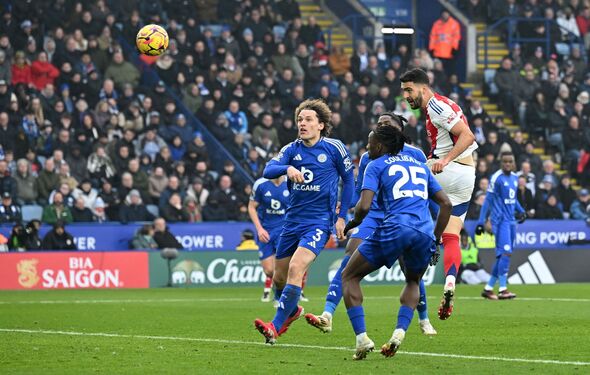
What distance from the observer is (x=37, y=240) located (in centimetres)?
2595

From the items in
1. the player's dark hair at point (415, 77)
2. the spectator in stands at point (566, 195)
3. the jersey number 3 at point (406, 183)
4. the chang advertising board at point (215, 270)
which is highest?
the player's dark hair at point (415, 77)

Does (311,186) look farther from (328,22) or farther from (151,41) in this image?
(328,22)

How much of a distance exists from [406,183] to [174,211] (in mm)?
17476

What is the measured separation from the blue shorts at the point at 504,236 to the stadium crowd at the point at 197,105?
7.04 m

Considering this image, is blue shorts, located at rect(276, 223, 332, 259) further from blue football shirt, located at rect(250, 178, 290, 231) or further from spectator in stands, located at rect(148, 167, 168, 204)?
spectator in stands, located at rect(148, 167, 168, 204)

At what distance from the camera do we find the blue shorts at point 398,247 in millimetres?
10867

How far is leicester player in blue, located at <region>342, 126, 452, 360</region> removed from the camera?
10898 mm

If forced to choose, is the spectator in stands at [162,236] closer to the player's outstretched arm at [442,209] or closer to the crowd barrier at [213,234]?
the crowd barrier at [213,234]

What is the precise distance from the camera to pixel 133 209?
27531 millimetres

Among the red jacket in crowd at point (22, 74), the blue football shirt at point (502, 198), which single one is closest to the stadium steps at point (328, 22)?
the red jacket in crowd at point (22, 74)

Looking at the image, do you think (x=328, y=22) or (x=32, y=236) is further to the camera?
(x=328, y=22)

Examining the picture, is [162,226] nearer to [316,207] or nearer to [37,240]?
[37,240]

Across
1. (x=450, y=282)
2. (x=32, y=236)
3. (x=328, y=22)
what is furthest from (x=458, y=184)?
(x=328, y=22)

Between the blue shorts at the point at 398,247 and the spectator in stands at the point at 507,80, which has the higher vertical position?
the blue shorts at the point at 398,247
